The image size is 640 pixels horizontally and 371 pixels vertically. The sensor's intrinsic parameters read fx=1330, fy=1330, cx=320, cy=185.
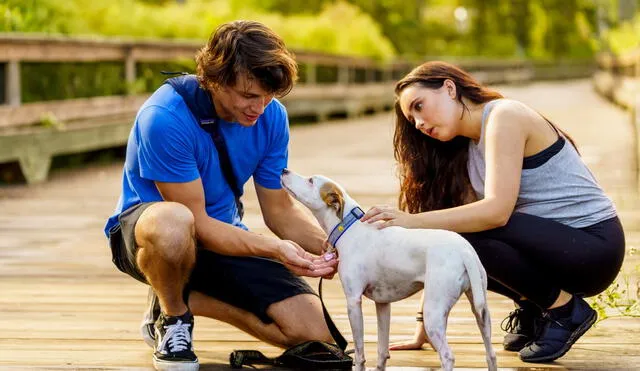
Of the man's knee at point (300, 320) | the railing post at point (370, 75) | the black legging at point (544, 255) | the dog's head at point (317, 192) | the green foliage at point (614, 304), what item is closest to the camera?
the dog's head at point (317, 192)

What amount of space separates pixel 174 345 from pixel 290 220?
72 cm

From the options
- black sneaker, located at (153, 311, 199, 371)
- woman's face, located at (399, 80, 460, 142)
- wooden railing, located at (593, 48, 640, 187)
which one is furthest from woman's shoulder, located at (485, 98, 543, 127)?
wooden railing, located at (593, 48, 640, 187)

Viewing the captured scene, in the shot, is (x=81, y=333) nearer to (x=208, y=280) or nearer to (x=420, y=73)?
(x=208, y=280)

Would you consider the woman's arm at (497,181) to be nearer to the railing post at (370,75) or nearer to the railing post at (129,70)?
the railing post at (129,70)

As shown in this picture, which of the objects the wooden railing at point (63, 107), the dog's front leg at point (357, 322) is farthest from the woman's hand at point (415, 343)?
the wooden railing at point (63, 107)

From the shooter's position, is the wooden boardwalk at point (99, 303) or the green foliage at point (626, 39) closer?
the wooden boardwalk at point (99, 303)

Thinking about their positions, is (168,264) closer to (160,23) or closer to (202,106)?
Answer: (202,106)

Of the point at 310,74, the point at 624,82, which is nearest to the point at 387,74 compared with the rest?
the point at 624,82

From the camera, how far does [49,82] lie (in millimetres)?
11727

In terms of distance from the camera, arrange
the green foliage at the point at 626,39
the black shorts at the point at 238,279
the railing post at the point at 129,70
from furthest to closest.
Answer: the green foliage at the point at 626,39
the railing post at the point at 129,70
the black shorts at the point at 238,279

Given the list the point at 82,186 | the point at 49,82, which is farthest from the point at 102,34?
the point at 82,186

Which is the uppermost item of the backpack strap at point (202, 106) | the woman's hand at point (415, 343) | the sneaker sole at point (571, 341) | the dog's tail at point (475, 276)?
the backpack strap at point (202, 106)

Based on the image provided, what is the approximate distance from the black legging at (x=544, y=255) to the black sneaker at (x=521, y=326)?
14 centimetres

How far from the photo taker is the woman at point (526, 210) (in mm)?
4297
